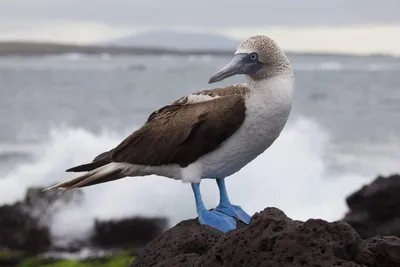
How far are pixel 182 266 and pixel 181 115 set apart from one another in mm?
1099

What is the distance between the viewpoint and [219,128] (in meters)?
4.81

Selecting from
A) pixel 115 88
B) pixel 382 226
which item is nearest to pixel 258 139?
pixel 382 226

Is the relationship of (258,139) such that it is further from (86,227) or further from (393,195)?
(86,227)

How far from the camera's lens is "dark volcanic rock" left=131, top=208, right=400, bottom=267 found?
151 inches

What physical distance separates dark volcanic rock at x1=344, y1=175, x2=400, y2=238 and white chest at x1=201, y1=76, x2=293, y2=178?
6829 mm

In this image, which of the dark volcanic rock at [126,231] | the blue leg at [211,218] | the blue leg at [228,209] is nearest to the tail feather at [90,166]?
the blue leg at [211,218]

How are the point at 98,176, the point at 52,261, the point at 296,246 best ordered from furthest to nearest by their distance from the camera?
the point at 52,261, the point at 98,176, the point at 296,246

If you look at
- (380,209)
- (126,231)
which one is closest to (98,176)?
(380,209)

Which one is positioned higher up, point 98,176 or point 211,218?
point 98,176

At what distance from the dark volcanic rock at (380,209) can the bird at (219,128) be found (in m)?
6.67

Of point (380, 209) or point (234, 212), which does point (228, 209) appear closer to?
point (234, 212)

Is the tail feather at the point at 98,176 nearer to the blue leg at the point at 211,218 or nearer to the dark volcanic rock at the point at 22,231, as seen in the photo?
the blue leg at the point at 211,218

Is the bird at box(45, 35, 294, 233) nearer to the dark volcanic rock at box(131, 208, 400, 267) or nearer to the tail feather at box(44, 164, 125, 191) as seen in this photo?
the tail feather at box(44, 164, 125, 191)

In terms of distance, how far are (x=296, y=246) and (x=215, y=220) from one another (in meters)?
1.23
